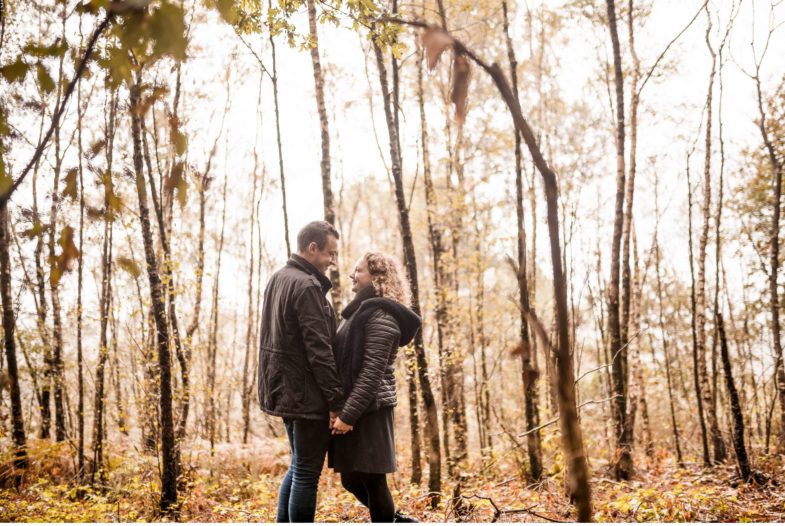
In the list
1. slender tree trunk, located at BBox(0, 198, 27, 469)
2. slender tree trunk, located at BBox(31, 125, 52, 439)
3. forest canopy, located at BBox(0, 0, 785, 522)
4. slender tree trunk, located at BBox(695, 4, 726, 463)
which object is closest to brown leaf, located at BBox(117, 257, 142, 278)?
forest canopy, located at BBox(0, 0, 785, 522)

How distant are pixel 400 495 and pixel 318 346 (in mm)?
2926

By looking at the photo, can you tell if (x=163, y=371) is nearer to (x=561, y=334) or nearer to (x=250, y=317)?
(x=561, y=334)

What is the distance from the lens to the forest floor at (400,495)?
3.46 metres

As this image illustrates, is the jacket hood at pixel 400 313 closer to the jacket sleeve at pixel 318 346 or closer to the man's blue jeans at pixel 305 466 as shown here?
the jacket sleeve at pixel 318 346

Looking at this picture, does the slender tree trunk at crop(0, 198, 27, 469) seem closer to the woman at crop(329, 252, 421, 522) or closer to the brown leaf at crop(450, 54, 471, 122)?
the woman at crop(329, 252, 421, 522)

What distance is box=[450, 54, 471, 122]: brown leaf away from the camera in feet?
1.84

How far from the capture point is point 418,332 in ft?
14.2

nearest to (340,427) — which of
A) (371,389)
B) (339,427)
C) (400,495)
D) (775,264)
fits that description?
(339,427)

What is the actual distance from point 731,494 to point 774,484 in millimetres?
563

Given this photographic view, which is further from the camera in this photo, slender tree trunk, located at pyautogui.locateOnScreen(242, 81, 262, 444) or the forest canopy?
slender tree trunk, located at pyautogui.locateOnScreen(242, 81, 262, 444)

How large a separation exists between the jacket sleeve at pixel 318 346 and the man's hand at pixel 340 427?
6 centimetres

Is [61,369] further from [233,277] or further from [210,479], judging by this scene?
[233,277]

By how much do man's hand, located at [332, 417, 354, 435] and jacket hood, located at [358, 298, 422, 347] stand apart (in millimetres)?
565

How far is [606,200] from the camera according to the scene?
34.8ft
